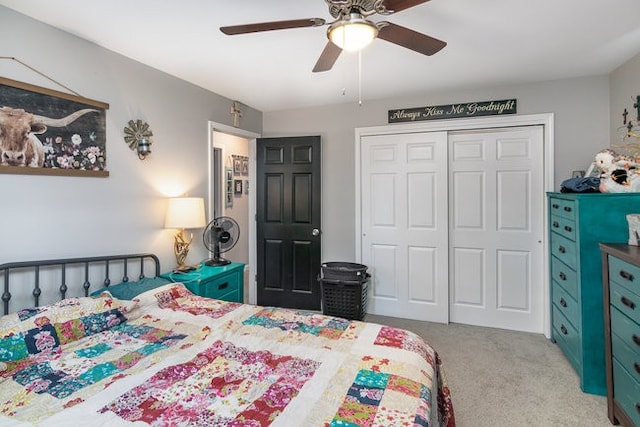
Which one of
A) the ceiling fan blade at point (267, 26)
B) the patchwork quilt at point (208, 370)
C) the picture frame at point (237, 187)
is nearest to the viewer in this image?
the patchwork quilt at point (208, 370)

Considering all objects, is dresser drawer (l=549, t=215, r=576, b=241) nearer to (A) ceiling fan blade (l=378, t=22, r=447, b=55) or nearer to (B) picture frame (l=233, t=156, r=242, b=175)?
(A) ceiling fan blade (l=378, t=22, r=447, b=55)

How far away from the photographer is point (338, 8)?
147 cm

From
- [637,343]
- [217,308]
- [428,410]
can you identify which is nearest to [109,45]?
[217,308]

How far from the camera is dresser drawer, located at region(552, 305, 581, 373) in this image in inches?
93.7

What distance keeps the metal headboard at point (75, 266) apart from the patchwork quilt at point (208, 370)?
1.05 ft

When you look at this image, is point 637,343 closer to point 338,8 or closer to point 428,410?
point 428,410

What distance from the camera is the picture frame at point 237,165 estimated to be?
4.43 meters

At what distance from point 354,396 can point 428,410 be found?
0.81ft

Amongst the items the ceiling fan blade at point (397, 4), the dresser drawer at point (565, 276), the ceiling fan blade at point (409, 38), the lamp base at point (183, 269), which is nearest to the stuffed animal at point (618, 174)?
the dresser drawer at point (565, 276)

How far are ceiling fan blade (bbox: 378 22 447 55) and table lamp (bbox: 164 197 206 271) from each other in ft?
6.21

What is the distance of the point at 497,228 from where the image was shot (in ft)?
11.0

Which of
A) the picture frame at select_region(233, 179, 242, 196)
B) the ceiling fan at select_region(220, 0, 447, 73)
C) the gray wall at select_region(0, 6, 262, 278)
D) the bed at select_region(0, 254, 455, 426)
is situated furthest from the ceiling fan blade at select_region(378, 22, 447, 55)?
the picture frame at select_region(233, 179, 242, 196)

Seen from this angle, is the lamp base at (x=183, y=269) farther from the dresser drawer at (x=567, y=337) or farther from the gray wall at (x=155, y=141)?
the dresser drawer at (x=567, y=337)

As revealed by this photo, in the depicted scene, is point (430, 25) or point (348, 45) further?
point (430, 25)
